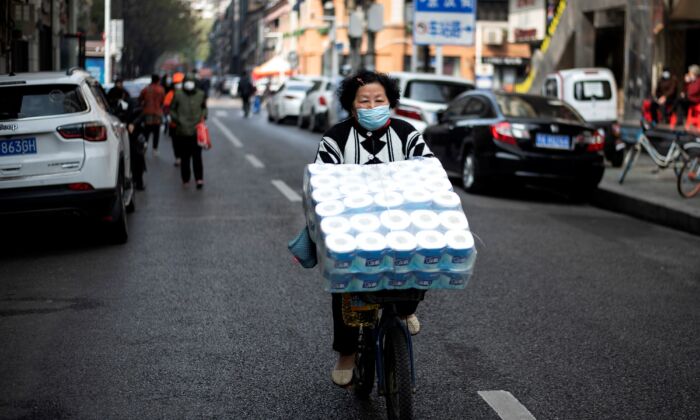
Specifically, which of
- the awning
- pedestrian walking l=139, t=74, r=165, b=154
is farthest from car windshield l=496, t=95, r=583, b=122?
Result: the awning

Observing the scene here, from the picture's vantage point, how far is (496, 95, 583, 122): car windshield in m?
15.6

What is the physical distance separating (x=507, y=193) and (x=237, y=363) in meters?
10.9

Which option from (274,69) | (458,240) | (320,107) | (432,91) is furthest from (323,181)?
(274,69)

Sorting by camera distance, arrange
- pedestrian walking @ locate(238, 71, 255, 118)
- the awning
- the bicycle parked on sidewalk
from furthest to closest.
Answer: the awning, pedestrian walking @ locate(238, 71, 255, 118), the bicycle parked on sidewalk

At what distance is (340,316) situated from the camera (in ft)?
16.4

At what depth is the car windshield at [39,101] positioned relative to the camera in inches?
380

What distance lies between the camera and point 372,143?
493 centimetres

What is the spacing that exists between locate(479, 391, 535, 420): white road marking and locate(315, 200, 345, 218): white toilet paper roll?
1.40 metres

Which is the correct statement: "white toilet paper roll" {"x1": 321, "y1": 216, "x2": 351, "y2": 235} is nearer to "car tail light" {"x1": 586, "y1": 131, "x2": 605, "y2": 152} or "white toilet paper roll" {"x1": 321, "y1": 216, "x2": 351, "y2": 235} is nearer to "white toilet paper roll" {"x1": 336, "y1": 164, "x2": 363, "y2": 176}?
"white toilet paper roll" {"x1": 336, "y1": 164, "x2": 363, "y2": 176}

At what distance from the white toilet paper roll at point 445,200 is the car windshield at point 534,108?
11.2m

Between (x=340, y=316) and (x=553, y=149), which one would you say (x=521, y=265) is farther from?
(x=553, y=149)

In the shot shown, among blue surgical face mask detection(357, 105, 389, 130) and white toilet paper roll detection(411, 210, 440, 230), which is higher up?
blue surgical face mask detection(357, 105, 389, 130)

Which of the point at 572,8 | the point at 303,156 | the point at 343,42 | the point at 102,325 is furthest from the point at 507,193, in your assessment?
the point at 343,42

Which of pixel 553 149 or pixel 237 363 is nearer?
pixel 237 363
